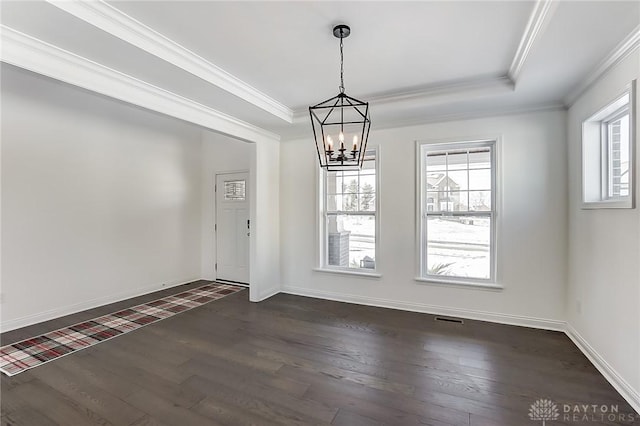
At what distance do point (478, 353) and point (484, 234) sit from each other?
1.53 meters

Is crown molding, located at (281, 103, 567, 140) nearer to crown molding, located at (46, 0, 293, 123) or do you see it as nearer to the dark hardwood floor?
crown molding, located at (46, 0, 293, 123)

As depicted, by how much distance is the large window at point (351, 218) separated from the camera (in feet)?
14.4

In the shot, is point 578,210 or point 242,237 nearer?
point 578,210

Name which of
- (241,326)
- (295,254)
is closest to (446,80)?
(295,254)

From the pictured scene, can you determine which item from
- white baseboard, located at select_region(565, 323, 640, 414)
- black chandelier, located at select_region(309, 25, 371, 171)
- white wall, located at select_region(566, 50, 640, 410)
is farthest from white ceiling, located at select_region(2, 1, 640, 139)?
white baseboard, located at select_region(565, 323, 640, 414)

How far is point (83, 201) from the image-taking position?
13.5 feet

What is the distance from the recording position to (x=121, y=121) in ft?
15.1

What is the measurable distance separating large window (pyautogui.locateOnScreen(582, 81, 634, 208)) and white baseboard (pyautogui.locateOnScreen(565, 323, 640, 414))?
1317 mm

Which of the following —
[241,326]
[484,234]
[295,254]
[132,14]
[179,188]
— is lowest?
[241,326]

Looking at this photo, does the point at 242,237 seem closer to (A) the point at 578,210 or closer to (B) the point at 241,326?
(B) the point at 241,326

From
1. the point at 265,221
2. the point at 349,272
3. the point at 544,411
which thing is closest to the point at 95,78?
the point at 265,221

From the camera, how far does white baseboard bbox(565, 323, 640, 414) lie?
83.5 inches

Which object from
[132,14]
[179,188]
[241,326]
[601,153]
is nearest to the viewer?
[132,14]

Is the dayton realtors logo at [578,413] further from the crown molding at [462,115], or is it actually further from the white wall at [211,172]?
the white wall at [211,172]
